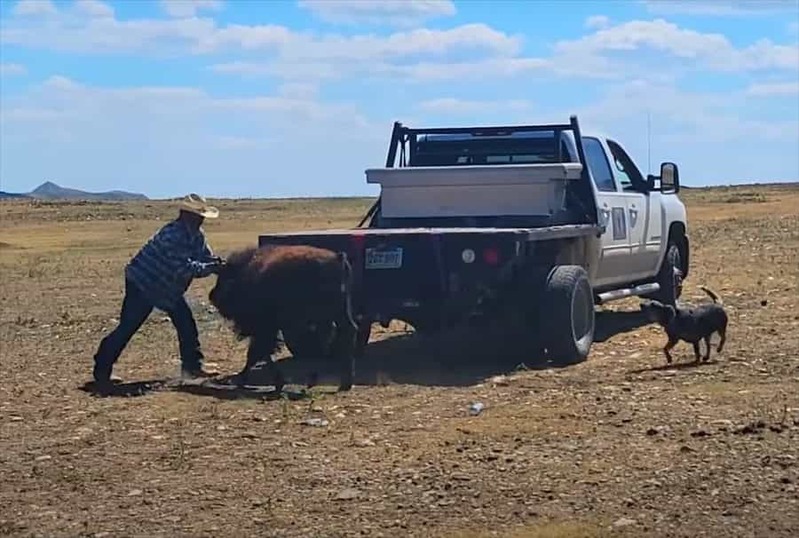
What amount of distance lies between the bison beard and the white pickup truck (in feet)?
1.99

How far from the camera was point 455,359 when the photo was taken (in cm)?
1284

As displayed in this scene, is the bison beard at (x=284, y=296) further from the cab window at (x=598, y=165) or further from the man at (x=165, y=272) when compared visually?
the cab window at (x=598, y=165)

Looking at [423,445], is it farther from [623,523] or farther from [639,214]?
[639,214]

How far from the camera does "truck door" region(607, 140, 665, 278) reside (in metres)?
14.8

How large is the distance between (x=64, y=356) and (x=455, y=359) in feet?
12.1

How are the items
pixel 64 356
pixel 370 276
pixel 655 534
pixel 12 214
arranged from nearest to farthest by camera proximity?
pixel 655 534, pixel 370 276, pixel 64 356, pixel 12 214

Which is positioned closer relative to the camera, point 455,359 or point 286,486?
point 286,486

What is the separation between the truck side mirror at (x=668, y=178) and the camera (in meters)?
15.4

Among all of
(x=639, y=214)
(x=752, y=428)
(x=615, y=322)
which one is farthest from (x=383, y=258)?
(x=615, y=322)

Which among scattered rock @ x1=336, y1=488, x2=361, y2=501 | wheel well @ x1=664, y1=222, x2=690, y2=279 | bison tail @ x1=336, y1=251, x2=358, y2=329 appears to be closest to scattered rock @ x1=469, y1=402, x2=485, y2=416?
bison tail @ x1=336, y1=251, x2=358, y2=329

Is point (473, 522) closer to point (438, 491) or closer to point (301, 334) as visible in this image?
point (438, 491)

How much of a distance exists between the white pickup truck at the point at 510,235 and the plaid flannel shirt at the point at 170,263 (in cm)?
77

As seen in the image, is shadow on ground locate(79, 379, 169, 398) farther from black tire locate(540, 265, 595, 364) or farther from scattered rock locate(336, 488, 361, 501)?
scattered rock locate(336, 488, 361, 501)

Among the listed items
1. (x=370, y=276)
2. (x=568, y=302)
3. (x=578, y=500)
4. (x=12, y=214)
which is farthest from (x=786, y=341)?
(x=12, y=214)
